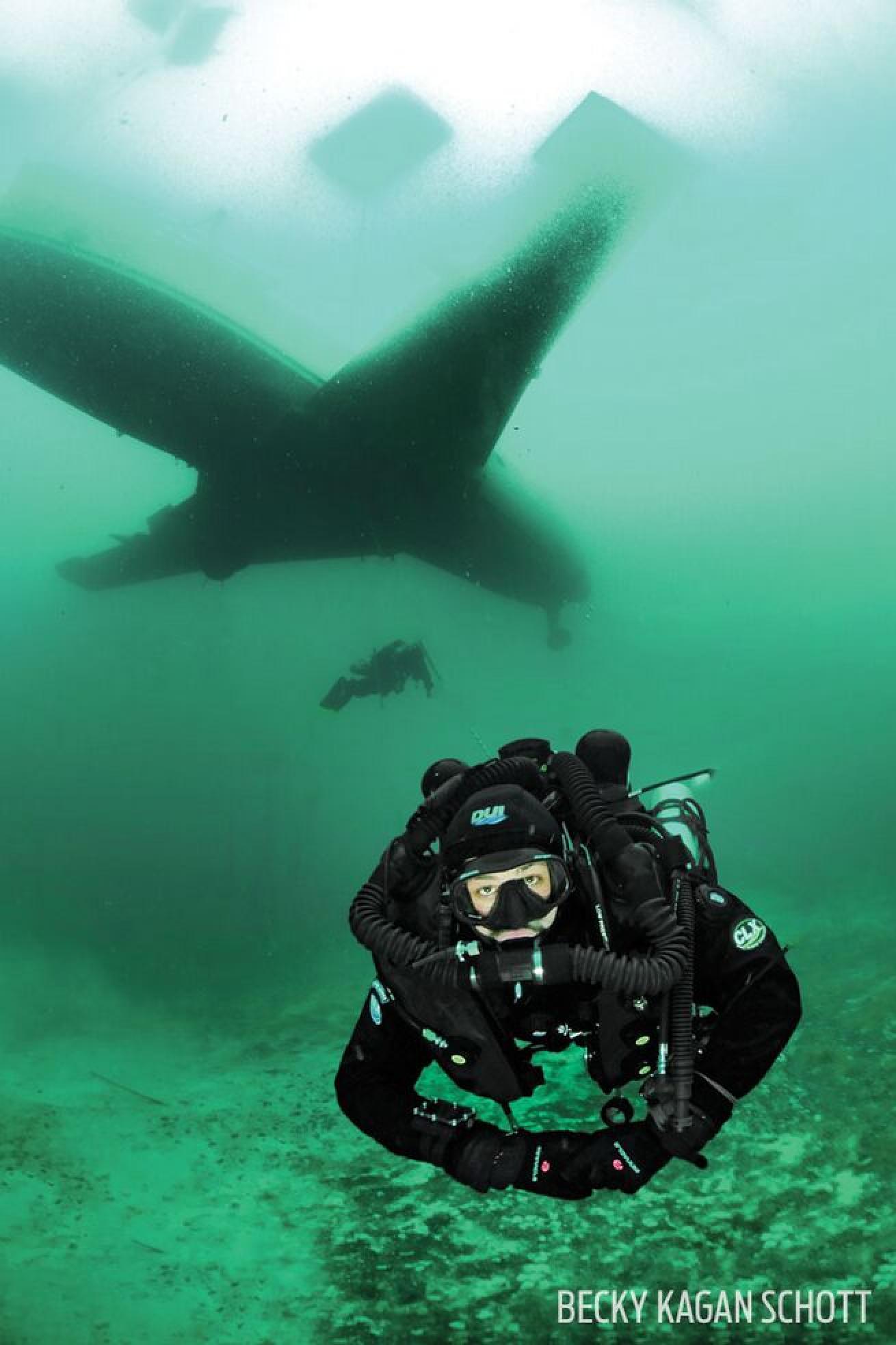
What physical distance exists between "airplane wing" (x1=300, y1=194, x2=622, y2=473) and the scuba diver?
27.2 feet

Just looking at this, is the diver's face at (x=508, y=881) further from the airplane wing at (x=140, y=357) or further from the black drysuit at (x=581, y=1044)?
the airplane wing at (x=140, y=357)

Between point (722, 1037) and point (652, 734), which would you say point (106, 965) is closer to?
point (722, 1037)

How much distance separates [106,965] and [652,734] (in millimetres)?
44560

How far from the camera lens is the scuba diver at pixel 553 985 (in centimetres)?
273

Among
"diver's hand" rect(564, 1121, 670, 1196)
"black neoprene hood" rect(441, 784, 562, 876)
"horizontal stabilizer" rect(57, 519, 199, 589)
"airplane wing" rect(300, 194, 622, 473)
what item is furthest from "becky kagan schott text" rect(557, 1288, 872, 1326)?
"horizontal stabilizer" rect(57, 519, 199, 589)

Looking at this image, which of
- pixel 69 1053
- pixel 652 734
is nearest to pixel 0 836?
pixel 69 1053

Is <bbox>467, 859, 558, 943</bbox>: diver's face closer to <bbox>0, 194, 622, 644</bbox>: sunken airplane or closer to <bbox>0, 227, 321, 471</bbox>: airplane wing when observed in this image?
<bbox>0, 194, 622, 644</bbox>: sunken airplane

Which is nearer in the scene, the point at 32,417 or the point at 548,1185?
the point at 548,1185

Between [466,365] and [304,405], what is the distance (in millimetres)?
2638

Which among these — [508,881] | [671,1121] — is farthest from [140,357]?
[671,1121]

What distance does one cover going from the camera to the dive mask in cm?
275

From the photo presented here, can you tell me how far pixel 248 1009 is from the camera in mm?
11008

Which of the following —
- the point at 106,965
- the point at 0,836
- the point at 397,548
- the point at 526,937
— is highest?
the point at 397,548

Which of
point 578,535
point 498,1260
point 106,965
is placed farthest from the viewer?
point 578,535
